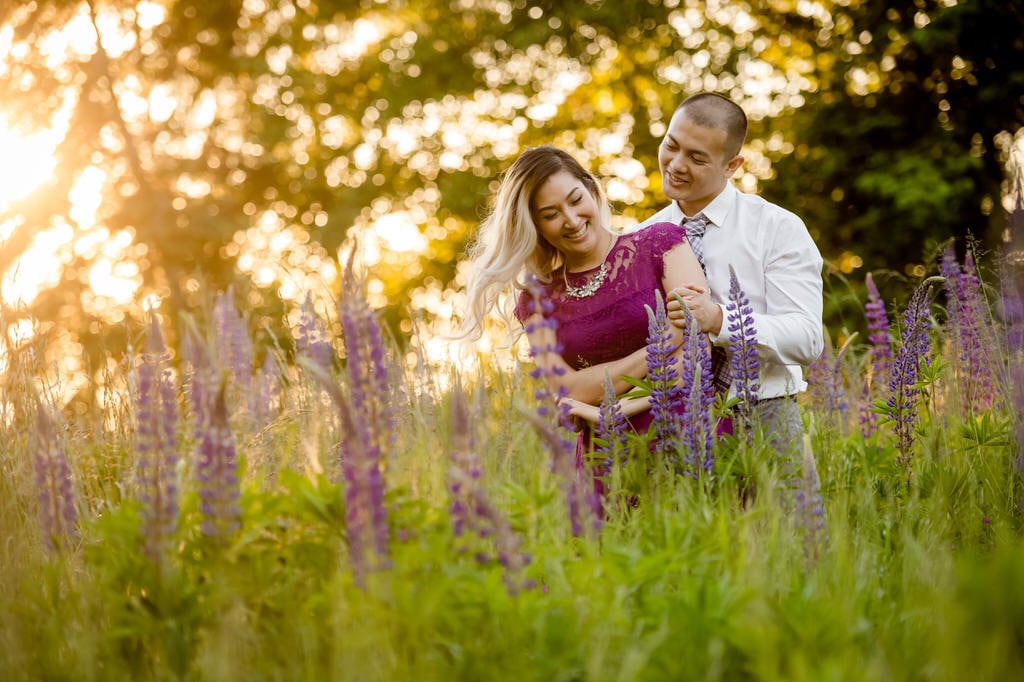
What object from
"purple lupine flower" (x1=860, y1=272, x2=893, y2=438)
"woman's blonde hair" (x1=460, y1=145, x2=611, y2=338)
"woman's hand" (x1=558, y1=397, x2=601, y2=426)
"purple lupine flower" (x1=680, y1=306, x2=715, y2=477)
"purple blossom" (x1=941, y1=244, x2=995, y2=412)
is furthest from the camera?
"purple lupine flower" (x1=860, y1=272, x2=893, y2=438)

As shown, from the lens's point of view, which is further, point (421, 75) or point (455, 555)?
point (421, 75)

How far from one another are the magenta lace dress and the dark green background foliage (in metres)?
10.2

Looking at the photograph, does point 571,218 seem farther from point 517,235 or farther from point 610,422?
point 610,422

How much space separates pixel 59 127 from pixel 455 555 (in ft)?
57.8

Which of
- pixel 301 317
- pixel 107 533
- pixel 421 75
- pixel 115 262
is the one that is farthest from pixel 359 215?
pixel 107 533

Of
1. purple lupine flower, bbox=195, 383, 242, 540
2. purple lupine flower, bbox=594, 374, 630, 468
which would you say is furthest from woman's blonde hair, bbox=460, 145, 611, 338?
purple lupine flower, bbox=195, 383, 242, 540

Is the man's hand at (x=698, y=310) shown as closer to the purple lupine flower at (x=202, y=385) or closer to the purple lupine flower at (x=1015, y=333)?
the purple lupine flower at (x=1015, y=333)

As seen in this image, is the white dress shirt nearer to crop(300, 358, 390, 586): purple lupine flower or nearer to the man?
the man

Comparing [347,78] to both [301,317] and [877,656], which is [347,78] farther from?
[877,656]

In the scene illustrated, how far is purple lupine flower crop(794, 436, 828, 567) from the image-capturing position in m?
2.50

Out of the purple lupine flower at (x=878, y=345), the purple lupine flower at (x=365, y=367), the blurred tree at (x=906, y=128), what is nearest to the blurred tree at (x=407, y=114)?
the blurred tree at (x=906, y=128)

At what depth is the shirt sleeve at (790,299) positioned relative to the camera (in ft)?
12.3

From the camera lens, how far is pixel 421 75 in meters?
18.1

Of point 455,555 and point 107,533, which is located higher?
point 107,533
